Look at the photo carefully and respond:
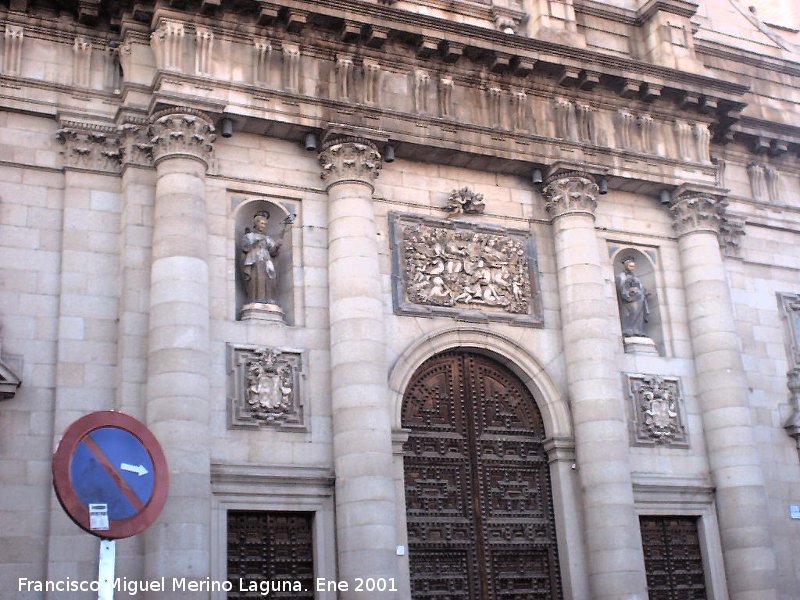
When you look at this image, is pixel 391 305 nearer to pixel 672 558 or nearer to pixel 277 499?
pixel 277 499

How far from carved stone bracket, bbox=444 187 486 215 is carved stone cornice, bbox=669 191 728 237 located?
4.40 metres

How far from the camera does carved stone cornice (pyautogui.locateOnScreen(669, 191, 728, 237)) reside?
74.6 feet

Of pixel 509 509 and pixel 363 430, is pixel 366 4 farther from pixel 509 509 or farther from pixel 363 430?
pixel 509 509

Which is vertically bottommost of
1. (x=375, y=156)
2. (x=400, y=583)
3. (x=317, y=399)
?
(x=400, y=583)

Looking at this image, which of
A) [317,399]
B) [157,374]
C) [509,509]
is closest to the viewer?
[157,374]

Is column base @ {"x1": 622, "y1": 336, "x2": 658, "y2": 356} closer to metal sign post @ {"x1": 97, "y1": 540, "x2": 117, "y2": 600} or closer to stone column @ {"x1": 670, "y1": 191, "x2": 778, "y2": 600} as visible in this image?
stone column @ {"x1": 670, "y1": 191, "x2": 778, "y2": 600}

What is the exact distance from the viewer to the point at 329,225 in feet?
65.0

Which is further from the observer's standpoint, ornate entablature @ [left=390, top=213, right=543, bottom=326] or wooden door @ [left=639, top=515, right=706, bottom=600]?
wooden door @ [left=639, top=515, right=706, bottom=600]

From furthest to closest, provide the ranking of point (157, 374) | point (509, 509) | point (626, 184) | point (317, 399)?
1. point (626, 184)
2. point (509, 509)
3. point (317, 399)
4. point (157, 374)

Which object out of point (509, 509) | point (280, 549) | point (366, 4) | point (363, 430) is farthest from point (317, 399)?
point (366, 4)

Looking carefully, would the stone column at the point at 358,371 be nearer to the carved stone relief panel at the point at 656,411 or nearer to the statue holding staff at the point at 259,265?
the statue holding staff at the point at 259,265

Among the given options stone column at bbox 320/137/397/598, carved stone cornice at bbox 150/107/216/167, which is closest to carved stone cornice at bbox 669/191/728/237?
stone column at bbox 320/137/397/598

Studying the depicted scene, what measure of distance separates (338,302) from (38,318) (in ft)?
16.0

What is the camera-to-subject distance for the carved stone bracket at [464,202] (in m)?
21.1
